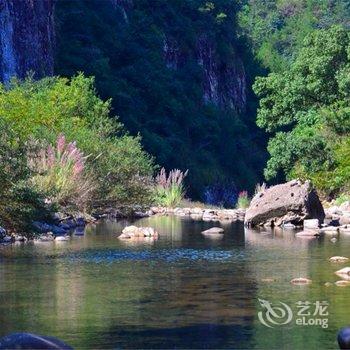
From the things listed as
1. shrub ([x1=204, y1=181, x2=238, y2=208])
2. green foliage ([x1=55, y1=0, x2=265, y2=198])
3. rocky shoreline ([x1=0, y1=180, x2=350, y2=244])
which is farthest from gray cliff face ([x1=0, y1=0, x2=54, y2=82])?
rocky shoreline ([x1=0, y1=180, x2=350, y2=244])

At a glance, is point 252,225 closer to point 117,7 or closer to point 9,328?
point 9,328

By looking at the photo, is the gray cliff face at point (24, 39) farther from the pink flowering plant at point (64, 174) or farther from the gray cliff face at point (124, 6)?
the pink flowering plant at point (64, 174)

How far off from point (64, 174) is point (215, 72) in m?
57.1

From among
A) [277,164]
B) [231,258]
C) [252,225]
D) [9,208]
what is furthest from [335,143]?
[9,208]

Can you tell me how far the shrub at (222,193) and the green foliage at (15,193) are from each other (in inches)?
1958

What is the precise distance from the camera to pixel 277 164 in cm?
4906

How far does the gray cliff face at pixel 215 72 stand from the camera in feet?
282

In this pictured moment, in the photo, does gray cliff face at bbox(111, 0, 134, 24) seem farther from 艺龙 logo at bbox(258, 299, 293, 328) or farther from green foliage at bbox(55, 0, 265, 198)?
艺龙 logo at bbox(258, 299, 293, 328)

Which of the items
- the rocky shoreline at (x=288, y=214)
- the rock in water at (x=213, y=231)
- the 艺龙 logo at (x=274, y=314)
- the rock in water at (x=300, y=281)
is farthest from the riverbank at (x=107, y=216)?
the 艺龙 logo at (x=274, y=314)

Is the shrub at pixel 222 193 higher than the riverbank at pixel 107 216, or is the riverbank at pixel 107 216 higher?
the shrub at pixel 222 193

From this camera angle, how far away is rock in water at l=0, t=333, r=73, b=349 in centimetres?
1361

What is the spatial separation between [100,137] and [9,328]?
30.1 meters

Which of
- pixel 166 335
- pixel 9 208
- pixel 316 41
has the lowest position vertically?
pixel 166 335

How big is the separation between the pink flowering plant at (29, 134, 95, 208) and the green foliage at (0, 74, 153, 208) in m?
0.30
